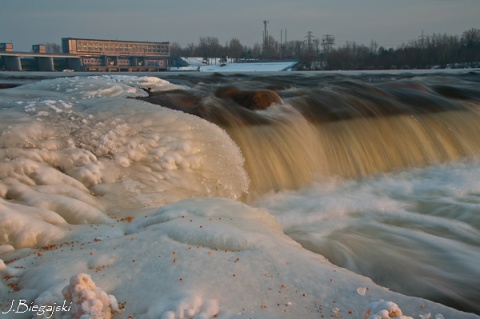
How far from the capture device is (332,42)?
348 ft

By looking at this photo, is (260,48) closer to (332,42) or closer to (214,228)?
(332,42)

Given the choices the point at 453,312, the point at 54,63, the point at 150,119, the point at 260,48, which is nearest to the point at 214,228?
the point at 453,312

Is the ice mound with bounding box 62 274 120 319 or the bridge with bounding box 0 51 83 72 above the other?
the bridge with bounding box 0 51 83 72

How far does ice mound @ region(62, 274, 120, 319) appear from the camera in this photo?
7.20ft

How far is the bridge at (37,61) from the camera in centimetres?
6706

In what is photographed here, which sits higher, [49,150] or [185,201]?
[49,150]

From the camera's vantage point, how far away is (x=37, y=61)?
72.2 metres

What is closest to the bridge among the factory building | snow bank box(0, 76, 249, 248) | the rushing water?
the factory building

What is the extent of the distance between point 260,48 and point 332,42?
19655 mm

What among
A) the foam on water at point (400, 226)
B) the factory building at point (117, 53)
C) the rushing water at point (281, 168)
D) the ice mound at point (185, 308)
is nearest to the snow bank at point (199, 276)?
the ice mound at point (185, 308)

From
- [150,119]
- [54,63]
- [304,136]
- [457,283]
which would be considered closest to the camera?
[457,283]

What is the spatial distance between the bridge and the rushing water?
67733mm
